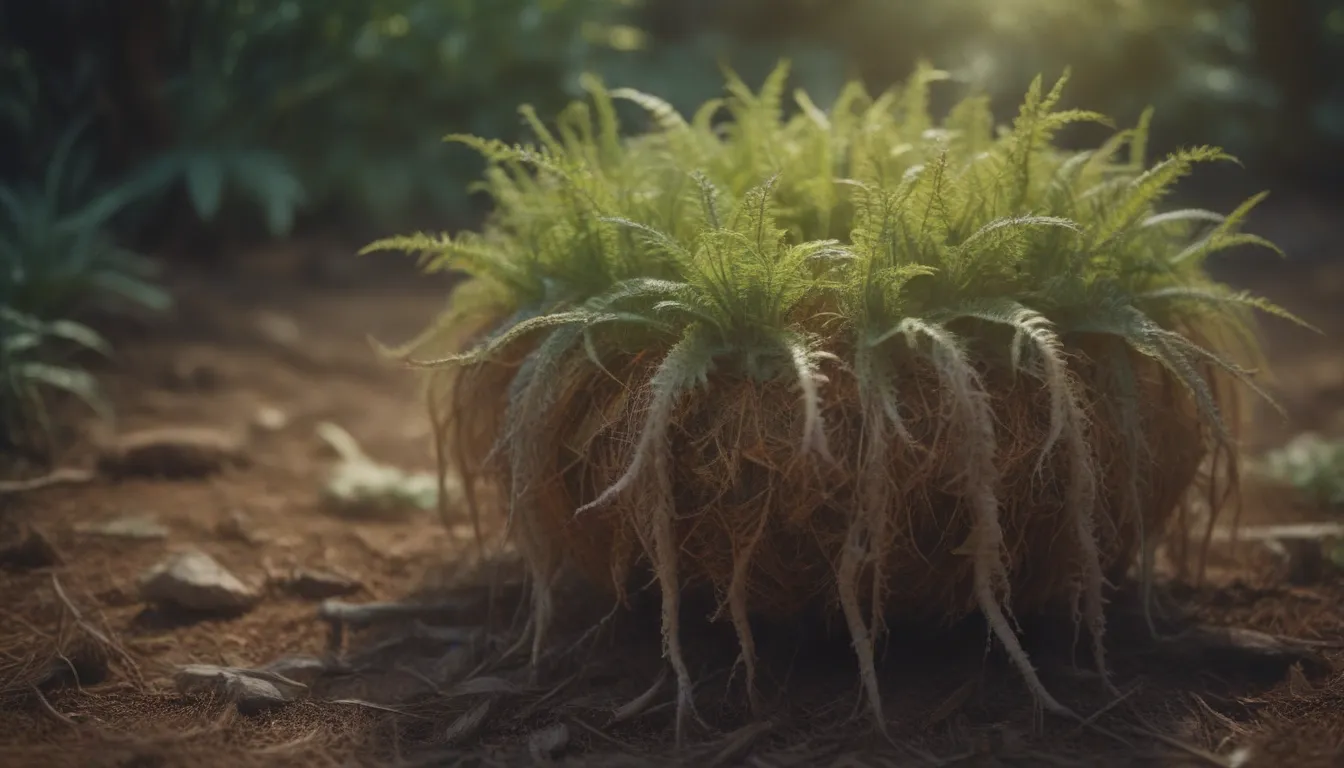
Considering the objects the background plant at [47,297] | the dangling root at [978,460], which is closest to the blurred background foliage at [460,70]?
the background plant at [47,297]

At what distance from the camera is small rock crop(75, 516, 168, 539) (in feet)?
9.71

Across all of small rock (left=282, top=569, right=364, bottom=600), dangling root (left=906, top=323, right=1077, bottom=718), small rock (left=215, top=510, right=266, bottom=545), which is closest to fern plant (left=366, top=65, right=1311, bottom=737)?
dangling root (left=906, top=323, right=1077, bottom=718)

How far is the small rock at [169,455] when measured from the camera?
3424 millimetres

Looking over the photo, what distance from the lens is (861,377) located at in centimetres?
193

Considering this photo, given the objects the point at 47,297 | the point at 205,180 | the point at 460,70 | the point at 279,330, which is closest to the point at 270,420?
the point at 47,297

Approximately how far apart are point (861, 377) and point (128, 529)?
206cm

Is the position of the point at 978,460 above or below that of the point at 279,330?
above

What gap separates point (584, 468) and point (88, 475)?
1955mm

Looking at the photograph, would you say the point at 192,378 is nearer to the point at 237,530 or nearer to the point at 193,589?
the point at 237,530

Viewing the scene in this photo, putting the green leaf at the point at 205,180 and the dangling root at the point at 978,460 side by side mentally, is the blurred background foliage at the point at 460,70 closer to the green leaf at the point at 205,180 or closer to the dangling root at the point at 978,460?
the green leaf at the point at 205,180

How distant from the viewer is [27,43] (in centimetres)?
511

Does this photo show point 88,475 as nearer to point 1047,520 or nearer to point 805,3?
point 1047,520

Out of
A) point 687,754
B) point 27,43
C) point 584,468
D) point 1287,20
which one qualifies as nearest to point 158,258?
point 27,43

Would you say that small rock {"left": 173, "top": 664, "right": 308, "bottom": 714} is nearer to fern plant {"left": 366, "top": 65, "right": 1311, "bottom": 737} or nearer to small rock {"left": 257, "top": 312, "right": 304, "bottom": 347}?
fern plant {"left": 366, "top": 65, "right": 1311, "bottom": 737}
